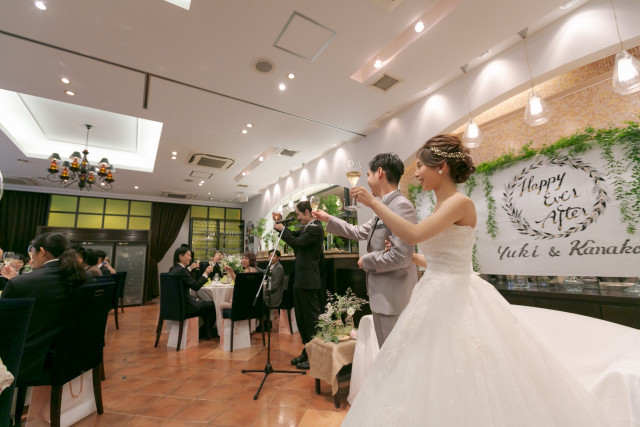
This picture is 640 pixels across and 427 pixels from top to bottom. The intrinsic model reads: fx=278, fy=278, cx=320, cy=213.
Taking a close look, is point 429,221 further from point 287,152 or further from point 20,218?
point 20,218

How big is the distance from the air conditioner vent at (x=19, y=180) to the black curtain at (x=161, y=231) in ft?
9.89

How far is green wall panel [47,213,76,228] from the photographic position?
8453 mm

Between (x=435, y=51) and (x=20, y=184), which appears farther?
(x=20, y=184)

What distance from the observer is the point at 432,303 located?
104 centimetres

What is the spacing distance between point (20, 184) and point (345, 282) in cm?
984

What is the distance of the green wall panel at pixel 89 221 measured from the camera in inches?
345

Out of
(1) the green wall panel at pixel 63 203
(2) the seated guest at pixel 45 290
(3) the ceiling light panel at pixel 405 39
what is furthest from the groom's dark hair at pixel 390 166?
(1) the green wall panel at pixel 63 203

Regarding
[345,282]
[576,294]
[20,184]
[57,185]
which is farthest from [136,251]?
[576,294]

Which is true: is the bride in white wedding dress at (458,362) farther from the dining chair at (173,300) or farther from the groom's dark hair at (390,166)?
the dining chair at (173,300)

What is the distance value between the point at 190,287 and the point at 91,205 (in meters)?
7.59

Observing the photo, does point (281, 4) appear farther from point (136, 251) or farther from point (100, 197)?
point (100, 197)

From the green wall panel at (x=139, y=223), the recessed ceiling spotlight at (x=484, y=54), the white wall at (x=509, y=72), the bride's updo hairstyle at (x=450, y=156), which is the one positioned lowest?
the bride's updo hairstyle at (x=450, y=156)

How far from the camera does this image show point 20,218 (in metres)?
7.99

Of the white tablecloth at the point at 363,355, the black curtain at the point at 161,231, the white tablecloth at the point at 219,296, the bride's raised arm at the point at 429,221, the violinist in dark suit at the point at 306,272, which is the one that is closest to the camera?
the bride's raised arm at the point at 429,221
